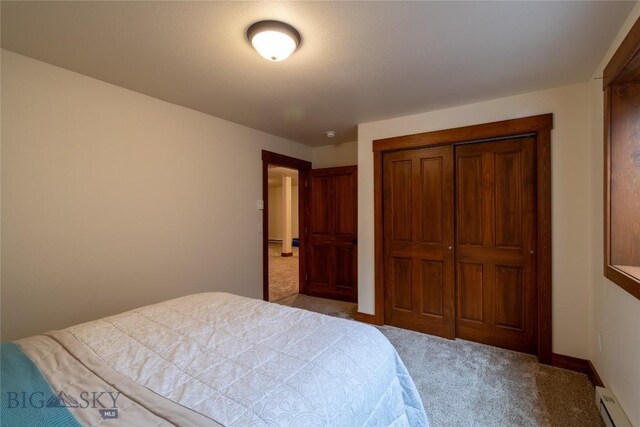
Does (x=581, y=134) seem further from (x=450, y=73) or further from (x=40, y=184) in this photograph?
(x=40, y=184)

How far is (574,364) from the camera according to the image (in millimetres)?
2283

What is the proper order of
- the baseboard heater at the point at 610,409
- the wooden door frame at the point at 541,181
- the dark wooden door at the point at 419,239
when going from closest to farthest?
the baseboard heater at the point at 610,409, the wooden door frame at the point at 541,181, the dark wooden door at the point at 419,239

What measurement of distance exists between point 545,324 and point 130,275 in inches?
143

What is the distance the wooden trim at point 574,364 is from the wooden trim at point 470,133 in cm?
196

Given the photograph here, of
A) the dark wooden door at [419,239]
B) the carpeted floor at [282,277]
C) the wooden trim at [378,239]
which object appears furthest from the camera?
the carpeted floor at [282,277]

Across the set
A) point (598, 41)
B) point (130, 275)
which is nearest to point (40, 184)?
point (130, 275)

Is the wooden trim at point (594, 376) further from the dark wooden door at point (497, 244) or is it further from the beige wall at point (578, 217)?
the dark wooden door at point (497, 244)

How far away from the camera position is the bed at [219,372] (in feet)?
2.76

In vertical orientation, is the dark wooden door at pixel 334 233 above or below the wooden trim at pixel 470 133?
below

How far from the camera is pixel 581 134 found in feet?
7.57

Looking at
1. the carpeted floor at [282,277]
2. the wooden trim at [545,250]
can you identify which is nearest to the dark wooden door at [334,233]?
the carpeted floor at [282,277]

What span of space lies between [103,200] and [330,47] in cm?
212

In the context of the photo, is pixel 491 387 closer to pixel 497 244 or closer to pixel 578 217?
pixel 497 244

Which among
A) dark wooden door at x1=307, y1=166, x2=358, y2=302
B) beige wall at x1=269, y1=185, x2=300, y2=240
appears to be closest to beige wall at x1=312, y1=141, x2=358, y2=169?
dark wooden door at x1=307, y1=166, x2=358, y2=302
